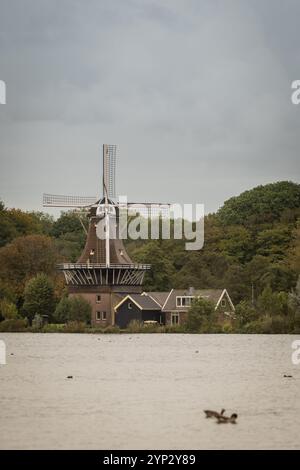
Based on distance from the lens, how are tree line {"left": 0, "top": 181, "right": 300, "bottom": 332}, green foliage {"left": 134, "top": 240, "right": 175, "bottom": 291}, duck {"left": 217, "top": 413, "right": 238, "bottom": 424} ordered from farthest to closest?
green foliage {"left": 134, "top": 240, "right": 175, "bottom": 291}, tree line {"left": 0, "top": 181, "right": 300, "bottom": 332}, duck {"left": 217, "top": 413, "right": 238, "bottom": 424}

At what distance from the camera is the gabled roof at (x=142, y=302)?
73.1 metres

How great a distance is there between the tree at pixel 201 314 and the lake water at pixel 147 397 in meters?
13.8

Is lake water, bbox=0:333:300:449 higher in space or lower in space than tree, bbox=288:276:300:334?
lower

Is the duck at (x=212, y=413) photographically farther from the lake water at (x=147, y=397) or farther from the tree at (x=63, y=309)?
the tree at (x=63, y=309)

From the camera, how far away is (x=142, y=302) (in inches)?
2921

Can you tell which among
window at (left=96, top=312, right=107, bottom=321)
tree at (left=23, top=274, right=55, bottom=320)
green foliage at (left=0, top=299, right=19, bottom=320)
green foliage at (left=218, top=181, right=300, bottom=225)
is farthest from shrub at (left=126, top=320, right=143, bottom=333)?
green foliage at (left=218, top=181, right=300, bottom=225)

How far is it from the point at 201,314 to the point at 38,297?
33.0 ft

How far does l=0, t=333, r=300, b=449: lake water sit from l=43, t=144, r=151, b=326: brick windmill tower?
1986cm

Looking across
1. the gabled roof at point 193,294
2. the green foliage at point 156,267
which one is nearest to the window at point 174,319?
the gabled roof at point 193,294

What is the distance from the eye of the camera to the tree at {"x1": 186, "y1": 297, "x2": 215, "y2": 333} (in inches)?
2606

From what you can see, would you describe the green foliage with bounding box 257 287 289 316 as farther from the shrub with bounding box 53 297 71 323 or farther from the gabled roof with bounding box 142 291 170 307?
the gabled roof with bounding box 142 291 170 307
